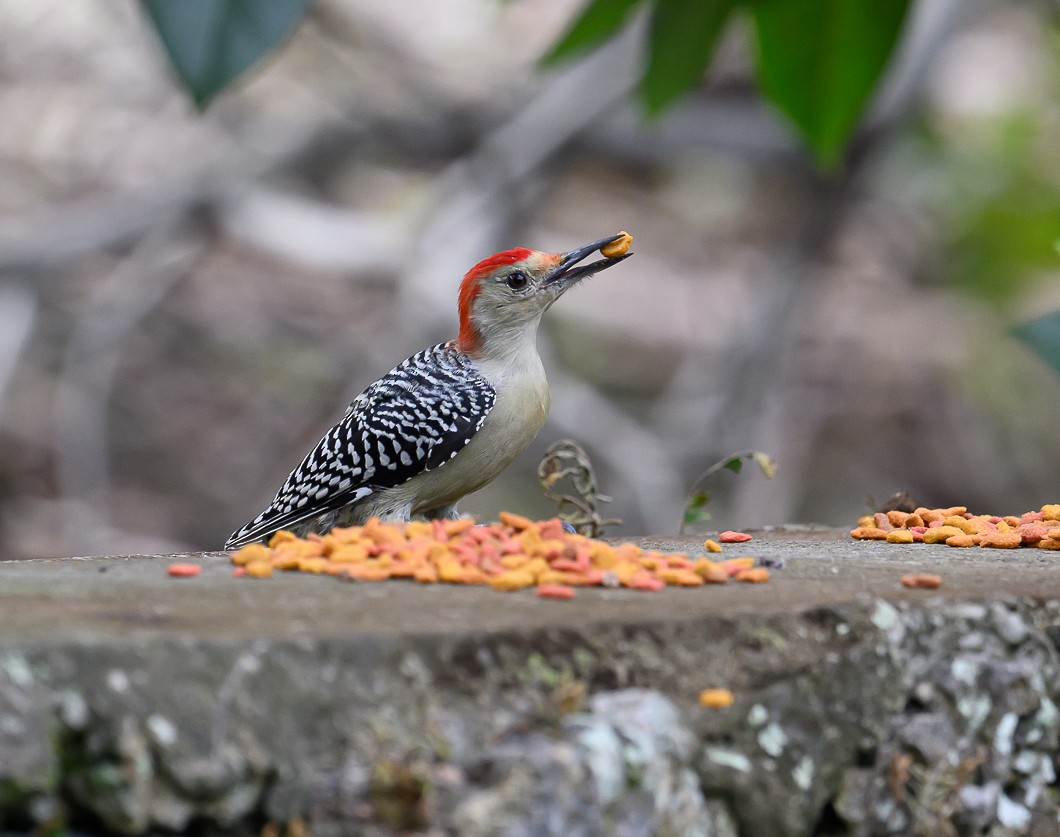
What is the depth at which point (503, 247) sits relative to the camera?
7977mm

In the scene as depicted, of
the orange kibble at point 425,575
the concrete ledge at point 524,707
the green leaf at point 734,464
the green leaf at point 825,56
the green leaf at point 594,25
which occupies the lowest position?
the concrete ledge at point 524,707

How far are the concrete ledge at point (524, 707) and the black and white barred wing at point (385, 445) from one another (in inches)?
47.8

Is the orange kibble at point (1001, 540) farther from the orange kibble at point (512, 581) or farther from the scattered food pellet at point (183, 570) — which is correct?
the scattered food pellet at point (183, 570)

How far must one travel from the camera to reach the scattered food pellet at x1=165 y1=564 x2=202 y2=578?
2.56 m

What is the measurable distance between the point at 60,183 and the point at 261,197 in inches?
71.1

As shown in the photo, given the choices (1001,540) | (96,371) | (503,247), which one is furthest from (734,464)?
(96,371)

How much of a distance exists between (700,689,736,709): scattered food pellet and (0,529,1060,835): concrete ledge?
0.05 ft

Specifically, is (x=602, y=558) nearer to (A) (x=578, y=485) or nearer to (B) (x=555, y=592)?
(B) (x=555, y=592)

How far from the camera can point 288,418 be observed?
9.25 metres

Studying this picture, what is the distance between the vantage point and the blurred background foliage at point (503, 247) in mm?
8117

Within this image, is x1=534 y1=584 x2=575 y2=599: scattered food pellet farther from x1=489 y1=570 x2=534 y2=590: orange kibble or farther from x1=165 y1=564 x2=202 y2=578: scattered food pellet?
x1=165 y1=564 x2=202 y2=578: scattered food pellet

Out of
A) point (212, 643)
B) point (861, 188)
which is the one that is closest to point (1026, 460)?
point (861, 188)

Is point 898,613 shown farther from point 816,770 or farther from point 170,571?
point 170,571

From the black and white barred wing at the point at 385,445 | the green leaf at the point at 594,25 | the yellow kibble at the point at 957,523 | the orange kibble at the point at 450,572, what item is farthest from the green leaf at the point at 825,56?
the black and white barred wing at the point at 385,445
